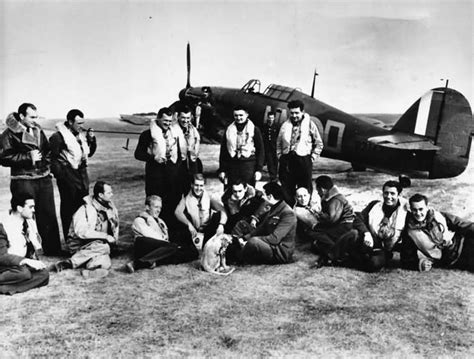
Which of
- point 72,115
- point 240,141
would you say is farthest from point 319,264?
point 72,115

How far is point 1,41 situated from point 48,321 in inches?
258

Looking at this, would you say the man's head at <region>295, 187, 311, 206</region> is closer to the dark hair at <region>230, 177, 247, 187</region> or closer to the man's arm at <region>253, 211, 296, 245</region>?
the dark hair at <region>230, 177, 247, 187</region>

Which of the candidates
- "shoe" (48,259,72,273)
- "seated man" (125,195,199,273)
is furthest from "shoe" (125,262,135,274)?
"shoe" (48,259,72,273)

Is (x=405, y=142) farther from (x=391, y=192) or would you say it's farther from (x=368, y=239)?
(x=368, y=239)

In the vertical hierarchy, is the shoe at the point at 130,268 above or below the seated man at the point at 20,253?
below

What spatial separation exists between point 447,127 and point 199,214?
5.44m

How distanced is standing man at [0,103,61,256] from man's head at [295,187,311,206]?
303 centimetres

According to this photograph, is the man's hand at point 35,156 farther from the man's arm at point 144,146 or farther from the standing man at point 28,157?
the man's arm at point 144,146

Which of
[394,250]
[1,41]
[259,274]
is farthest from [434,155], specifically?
[1,41]

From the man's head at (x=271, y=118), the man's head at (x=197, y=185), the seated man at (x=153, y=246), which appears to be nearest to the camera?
the seated man at (x=153, y=246)

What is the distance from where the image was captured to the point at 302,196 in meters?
6.12

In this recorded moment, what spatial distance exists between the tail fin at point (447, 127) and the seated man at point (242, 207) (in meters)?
4.56

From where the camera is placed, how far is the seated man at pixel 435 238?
16.0 feet

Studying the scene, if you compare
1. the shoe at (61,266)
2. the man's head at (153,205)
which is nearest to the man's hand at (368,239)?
the man's head at (153,205)
